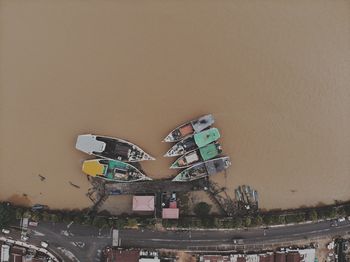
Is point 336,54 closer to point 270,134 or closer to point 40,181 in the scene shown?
point 270,134

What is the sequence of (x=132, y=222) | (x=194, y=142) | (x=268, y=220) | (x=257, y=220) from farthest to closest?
(x=194, y=142), (x=268, y=220), (x=257, y=220), (x=132, y=222)

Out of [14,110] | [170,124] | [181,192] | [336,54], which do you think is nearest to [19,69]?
[14,110]

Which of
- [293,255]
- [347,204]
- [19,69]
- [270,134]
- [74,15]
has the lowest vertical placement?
[293,255]

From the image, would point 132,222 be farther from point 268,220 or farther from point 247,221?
point 268,220

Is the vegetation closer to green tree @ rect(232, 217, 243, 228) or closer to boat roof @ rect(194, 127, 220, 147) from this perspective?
green tree @ rect(232, 217, 243, 228)

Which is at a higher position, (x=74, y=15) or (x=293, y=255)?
(x=74, y=15)

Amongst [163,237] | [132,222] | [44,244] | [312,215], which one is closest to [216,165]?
[163,237]

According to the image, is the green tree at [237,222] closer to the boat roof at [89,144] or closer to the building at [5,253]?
the boat roof at [89,144]

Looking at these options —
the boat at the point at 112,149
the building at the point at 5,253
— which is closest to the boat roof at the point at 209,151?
the boat at the point at 112,149
